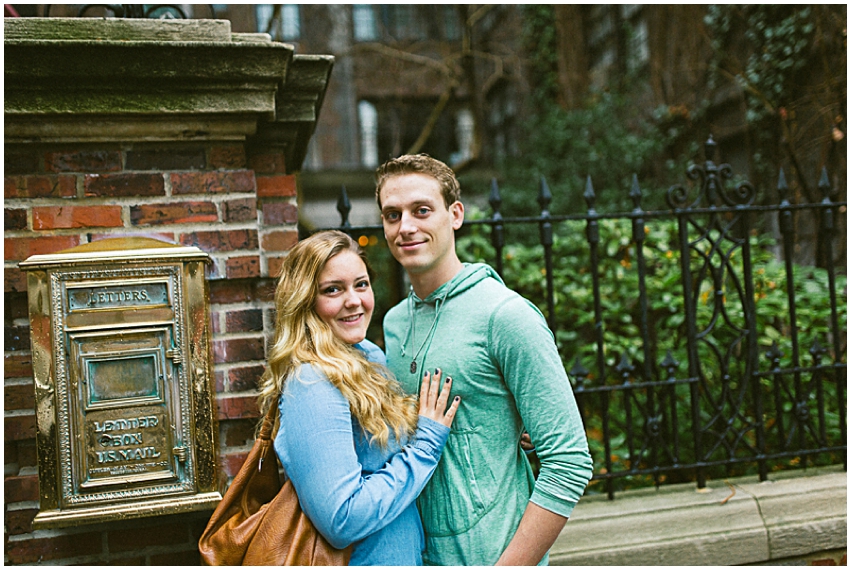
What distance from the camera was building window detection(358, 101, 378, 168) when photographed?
13235mm

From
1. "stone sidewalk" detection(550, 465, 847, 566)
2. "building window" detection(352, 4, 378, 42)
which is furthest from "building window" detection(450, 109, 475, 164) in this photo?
"stone sidewalk" detection(550, 465, 847, 566)

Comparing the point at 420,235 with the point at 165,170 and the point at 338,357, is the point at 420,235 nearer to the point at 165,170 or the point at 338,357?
the point at 338,357

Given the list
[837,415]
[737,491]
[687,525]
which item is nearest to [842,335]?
[837,415]

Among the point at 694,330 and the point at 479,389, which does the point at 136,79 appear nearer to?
the point at 479,389

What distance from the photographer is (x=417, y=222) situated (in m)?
1.69

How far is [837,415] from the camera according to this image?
131 inches

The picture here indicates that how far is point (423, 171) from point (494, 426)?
2.54 ft

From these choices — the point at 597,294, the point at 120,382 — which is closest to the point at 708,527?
the point at 597,294

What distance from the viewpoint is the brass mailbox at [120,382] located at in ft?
5.51

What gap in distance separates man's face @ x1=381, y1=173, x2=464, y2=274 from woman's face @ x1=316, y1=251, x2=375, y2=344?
139mm

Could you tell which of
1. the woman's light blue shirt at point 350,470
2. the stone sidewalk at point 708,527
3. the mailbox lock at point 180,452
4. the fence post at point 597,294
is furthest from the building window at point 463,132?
the woman's light blue shirt at point 350,470

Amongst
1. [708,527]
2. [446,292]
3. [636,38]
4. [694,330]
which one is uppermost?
[636,38]

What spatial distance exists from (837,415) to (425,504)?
9.57 ft

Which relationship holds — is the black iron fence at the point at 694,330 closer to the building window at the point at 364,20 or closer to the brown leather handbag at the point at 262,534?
the brown leather handbag at the point at 262,534
